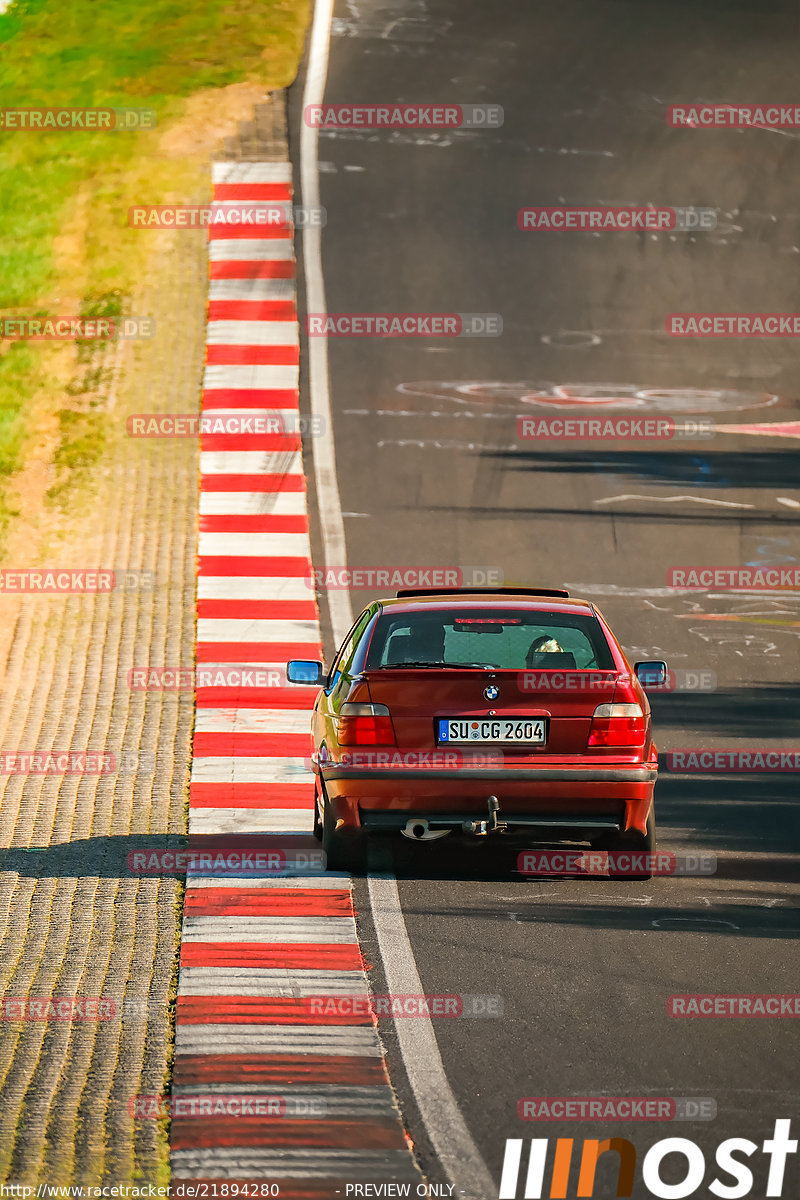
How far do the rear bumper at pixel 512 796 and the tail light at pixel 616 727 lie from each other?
133mm

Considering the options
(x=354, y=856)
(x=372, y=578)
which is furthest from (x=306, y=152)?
(x=354, y=856)

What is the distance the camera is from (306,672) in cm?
915

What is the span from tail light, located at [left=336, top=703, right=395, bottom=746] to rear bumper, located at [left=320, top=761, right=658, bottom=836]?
15 cm

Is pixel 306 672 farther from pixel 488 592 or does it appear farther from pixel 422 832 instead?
pixel 422 832

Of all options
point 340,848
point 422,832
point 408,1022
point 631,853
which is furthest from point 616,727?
point 408,1022

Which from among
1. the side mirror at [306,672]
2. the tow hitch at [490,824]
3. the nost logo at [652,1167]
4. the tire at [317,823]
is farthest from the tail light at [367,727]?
the nost logo at [652,1167]

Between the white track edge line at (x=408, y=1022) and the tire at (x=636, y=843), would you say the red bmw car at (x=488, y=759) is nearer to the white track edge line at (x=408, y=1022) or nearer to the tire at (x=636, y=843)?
the tire at (x=636, y=843)

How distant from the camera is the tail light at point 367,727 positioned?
25.6 feet

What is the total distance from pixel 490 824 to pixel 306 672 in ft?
6.32

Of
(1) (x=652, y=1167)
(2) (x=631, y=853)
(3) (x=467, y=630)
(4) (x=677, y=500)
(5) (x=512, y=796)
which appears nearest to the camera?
(1) (x=652, y=1167)

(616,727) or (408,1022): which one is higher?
(616,727)

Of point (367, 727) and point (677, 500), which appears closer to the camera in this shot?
point (367, 727)

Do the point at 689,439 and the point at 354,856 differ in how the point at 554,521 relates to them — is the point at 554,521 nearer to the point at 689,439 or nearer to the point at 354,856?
the point at 689,439

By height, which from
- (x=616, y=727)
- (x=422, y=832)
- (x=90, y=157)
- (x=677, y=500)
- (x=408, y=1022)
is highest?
(x=616, y=727)
